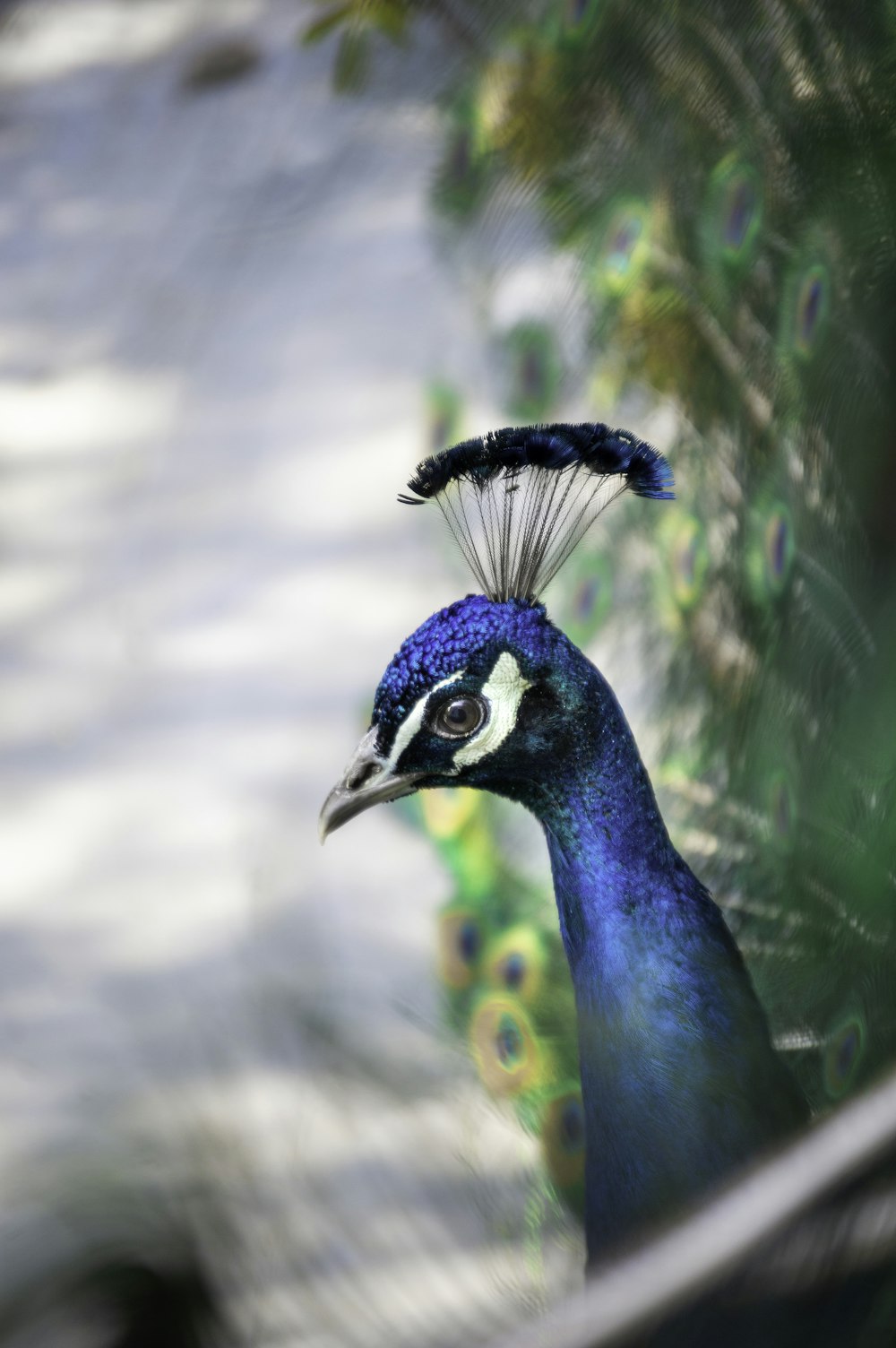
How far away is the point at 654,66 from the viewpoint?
1.04 m

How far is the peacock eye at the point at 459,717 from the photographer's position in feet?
2.23

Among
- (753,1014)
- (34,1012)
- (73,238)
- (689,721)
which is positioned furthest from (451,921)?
(73,238)

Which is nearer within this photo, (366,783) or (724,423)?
(366,783)

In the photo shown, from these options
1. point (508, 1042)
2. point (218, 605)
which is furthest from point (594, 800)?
point (218, 605)

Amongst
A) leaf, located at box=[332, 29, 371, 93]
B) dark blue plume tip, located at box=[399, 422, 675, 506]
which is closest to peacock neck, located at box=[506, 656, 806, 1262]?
dark blue plume tip, located at box=[399, 422, 675, 506]

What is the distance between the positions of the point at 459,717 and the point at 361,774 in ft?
0.23

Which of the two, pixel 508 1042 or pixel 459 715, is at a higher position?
pixel 459 715

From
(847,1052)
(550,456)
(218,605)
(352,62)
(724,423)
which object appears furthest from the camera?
(218,605)

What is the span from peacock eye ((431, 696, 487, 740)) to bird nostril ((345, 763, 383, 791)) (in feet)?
0.15

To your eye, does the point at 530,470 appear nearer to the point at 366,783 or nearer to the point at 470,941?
the point at 366,783

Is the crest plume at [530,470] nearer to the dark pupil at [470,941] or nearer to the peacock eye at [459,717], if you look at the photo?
the peacock eye at [459,717]

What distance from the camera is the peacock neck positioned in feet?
2.30

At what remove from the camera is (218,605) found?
5.91ft

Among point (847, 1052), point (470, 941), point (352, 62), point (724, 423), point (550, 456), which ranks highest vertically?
point (352, 62)
